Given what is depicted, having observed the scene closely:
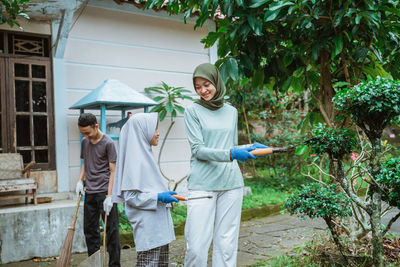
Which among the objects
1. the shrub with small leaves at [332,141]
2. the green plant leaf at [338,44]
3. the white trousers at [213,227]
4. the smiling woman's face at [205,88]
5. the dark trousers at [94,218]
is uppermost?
the green plant leaf at [338,44]

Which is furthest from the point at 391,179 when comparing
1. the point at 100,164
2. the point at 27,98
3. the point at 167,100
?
the point at 27,98

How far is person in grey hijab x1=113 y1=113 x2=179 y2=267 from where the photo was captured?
8.87 ft

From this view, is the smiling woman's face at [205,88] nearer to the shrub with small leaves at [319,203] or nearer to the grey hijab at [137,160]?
the grey hijab at [137,160]

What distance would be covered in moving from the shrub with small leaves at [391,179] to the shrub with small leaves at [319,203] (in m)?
0.36

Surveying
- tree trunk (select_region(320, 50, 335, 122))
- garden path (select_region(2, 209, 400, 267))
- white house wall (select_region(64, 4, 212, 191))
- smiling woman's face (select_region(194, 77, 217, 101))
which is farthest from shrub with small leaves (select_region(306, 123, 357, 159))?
white house wall (select_region(64, 4, 212, 191))

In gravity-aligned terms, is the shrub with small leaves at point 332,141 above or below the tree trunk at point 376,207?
above

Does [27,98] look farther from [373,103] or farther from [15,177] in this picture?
[373,103]

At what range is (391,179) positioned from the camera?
246 cm

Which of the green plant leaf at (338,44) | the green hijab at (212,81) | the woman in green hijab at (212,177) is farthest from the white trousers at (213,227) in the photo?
the green plant leaf at (338,44)

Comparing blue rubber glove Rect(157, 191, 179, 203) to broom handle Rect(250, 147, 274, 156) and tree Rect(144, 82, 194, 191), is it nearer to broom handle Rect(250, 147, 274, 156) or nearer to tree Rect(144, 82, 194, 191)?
broom handle Rect(250, 147, 274, 156)

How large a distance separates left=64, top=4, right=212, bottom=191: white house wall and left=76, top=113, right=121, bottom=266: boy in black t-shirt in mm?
1543

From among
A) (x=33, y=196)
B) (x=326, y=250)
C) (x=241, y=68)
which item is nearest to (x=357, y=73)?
(x=241, y=68)

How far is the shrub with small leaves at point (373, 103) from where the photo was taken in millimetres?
2471

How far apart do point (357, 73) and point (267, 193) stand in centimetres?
444
